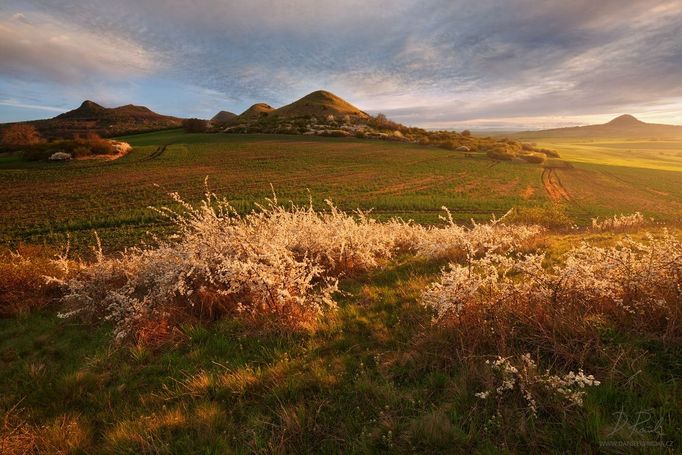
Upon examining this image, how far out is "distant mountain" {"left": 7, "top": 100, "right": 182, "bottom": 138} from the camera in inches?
3691

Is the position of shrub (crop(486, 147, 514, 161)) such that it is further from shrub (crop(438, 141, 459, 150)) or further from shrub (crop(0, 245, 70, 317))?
shrub (crop(0, 245, 70, 317))

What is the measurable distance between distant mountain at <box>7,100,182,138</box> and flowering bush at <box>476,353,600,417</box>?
339ft

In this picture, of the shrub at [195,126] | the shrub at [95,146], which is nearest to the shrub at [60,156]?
the shrub at [95,146]

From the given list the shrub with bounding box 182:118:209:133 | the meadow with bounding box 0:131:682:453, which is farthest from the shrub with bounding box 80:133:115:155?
the meadow with bounding box 0:131:682:453

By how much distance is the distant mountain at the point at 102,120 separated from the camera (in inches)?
3691

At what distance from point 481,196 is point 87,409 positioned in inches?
1279

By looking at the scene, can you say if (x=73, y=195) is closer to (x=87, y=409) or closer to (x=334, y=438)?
(x=87, y=409)

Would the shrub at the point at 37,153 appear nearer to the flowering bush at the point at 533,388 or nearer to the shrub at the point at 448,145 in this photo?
the flowering bush at the point at 533,388

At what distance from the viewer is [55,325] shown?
7785 mm

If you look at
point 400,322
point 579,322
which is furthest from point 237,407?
point 579,322

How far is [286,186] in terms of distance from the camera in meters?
31.9

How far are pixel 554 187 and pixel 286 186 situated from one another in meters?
31.3

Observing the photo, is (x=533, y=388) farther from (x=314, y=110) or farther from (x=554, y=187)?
(x=314, y=110)
